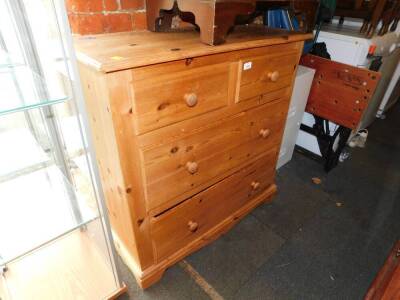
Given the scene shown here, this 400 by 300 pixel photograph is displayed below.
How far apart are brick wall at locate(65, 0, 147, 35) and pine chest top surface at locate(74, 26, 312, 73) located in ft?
0.29

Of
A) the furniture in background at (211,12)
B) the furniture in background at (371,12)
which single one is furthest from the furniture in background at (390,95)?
the furniture in background at (211,12)

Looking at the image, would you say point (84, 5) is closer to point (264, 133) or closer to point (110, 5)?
point (110, 5)

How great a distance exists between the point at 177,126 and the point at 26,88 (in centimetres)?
49

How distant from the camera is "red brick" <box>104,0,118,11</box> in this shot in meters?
1.12

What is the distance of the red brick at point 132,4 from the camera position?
1166 millimetres

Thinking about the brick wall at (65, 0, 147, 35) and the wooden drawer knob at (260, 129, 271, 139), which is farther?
the wooden drawer knob at (260, 129, 271, 139)

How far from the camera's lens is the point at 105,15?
113cm

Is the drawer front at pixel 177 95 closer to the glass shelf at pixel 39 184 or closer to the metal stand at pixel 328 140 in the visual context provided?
the glass shelf at pixel 39 184

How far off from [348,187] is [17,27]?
2.13m

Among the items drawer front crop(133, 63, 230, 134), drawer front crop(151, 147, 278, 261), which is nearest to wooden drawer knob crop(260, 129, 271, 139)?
drawer front crop(151, 147, 278, 261)

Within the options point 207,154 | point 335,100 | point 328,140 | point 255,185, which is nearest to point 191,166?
point 207,154

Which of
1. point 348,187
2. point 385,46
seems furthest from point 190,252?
point 385,46

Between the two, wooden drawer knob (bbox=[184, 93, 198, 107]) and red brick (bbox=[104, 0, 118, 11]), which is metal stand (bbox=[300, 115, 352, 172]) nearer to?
wooden drawer knob (bbox=[184, 93, 198, 107])

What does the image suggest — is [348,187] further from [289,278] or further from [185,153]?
[185,153]
